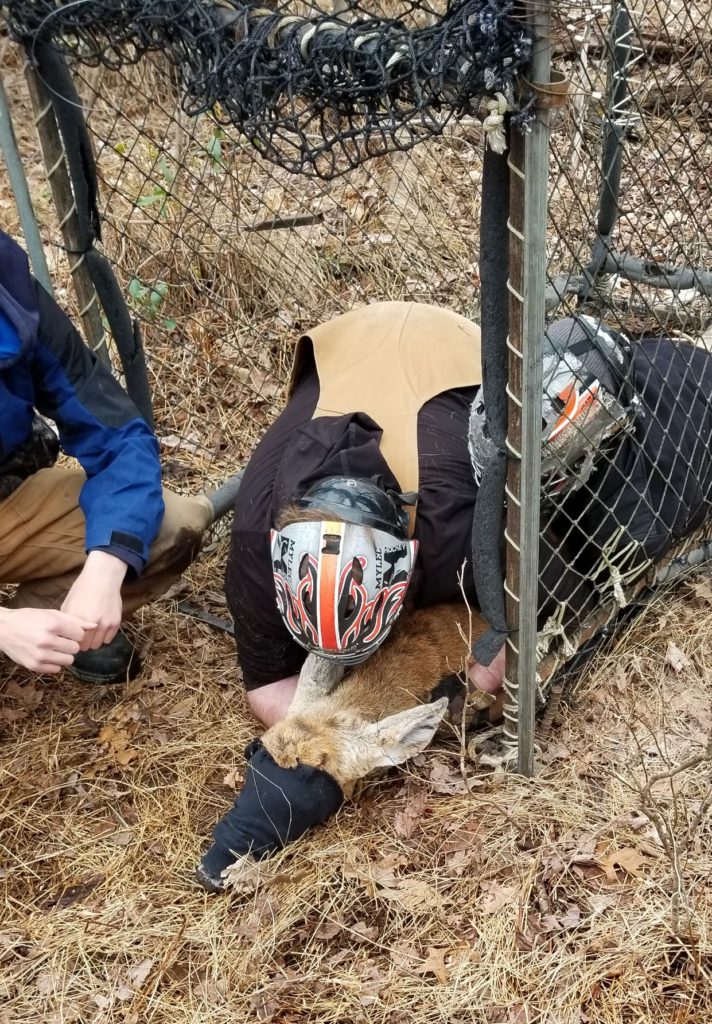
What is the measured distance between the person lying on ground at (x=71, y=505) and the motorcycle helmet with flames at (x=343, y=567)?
58cm

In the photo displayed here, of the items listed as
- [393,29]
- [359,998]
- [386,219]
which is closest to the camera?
[393,29]

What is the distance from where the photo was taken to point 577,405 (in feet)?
10.0

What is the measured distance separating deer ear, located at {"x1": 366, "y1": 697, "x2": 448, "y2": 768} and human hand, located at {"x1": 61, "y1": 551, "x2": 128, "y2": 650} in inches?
37.1

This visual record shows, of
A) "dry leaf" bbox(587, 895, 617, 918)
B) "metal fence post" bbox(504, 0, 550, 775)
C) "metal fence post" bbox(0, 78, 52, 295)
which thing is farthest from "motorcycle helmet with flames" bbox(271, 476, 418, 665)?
"metal fence post" bbox(0, 78, 52, 295)

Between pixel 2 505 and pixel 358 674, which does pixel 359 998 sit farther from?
pixel 2 505

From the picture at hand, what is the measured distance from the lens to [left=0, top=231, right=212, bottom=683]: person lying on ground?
2.99 m

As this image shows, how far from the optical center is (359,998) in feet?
9.30

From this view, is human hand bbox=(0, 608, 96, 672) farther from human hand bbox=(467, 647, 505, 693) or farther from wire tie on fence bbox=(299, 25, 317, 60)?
wire tie on fence bbox=(299, 25, 317, 60)

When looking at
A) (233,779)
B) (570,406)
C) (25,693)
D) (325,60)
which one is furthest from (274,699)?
(325,60)

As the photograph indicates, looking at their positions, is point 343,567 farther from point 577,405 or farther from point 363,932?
point 363,932

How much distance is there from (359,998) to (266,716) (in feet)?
3.48

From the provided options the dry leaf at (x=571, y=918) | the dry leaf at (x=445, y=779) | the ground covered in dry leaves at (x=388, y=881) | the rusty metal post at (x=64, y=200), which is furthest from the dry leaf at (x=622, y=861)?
the rusty metal post at (x=64, y=200)

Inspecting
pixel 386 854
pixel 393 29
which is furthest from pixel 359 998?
pixel 393 29

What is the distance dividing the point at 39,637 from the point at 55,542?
3.13 feet
